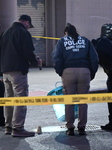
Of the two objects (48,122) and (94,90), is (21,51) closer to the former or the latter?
(48,122)

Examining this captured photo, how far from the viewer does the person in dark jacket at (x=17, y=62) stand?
6973 mm

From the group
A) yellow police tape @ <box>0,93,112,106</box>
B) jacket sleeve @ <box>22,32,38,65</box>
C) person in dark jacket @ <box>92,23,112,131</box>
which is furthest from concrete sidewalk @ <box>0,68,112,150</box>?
jacket sleeve @ <box>22,32,38,65</box>

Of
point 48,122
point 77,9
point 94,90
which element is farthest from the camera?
point 77,9

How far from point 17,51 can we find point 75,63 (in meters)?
0.94

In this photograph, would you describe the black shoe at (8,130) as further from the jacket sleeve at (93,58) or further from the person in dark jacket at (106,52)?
the jacket sleeve at (93,58)

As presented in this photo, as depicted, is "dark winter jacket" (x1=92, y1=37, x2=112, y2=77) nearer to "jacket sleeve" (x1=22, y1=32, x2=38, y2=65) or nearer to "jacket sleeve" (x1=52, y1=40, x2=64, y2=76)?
"jacket sleeve" (x1=52, y1=40, x2=64, y2=76)

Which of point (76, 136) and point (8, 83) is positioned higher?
point (8, 83)

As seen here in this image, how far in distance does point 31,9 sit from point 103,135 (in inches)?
515

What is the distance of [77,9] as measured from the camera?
1916 centimetres

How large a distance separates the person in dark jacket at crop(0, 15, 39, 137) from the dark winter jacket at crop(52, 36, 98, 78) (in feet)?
1.33

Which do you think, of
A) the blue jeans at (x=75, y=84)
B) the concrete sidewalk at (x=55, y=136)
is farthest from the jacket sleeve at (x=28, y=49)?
the concrete sidewalk at (x=55, y=136)

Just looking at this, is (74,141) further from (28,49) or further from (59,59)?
(28,49)

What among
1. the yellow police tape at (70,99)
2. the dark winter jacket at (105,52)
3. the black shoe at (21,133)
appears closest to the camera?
the yellow police tape at (70,99)

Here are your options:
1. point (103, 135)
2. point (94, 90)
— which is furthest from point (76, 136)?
point (94, 90)
